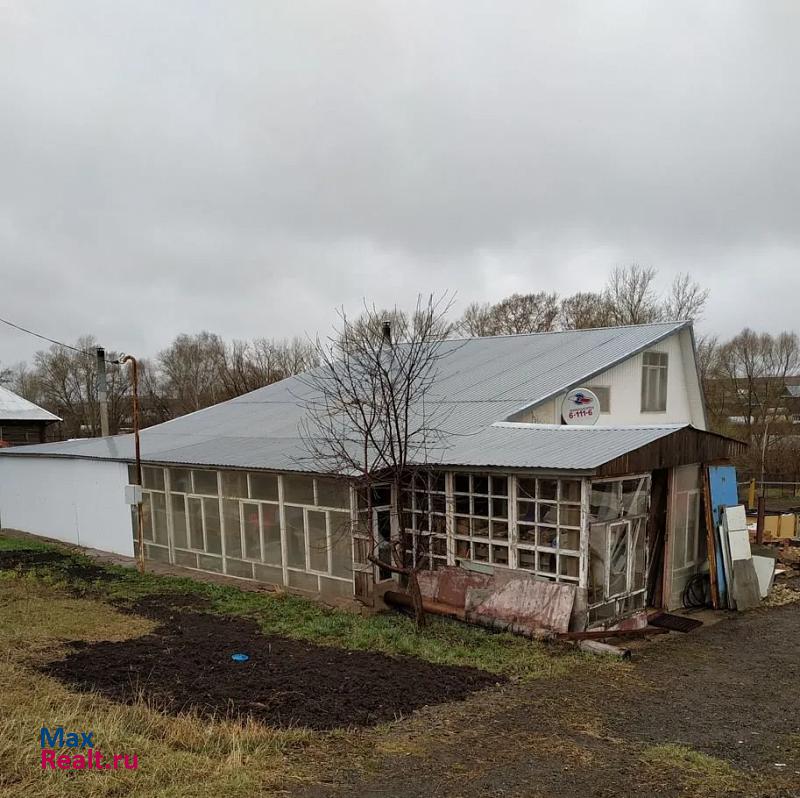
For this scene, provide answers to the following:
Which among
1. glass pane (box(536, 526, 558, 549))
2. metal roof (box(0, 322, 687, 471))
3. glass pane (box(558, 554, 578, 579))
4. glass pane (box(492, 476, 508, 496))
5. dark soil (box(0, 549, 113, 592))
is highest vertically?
metal roof (box(0, 322, 687, 471))

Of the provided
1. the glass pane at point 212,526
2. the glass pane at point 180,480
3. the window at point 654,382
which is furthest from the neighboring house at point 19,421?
the window at point 654,382

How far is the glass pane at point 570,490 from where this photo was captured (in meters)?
11.1

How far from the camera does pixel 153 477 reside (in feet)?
58.0

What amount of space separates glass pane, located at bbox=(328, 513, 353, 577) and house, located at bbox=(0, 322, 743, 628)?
1.0 inches

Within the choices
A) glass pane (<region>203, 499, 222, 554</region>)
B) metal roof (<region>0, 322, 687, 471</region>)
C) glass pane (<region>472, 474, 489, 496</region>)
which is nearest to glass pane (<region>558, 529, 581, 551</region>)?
metal roof (<region>0, 322, 687, 471</region>)

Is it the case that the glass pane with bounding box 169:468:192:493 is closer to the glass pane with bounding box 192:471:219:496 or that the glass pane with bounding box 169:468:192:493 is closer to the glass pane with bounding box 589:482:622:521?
the glass pane with bounding box 192:471:219:496

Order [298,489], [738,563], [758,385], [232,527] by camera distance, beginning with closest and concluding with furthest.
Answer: [738,563], [298,489], [232,527], [758,385]

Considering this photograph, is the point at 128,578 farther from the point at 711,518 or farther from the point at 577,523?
the point at 711,518

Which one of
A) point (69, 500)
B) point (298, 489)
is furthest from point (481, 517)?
point (69, 500)

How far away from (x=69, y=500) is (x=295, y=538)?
1006 cm

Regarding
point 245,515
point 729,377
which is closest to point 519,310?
point 729,377

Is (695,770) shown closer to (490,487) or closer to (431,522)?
(490,487)

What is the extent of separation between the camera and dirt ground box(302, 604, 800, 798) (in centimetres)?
598

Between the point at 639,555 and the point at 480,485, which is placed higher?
the point at 480,485
